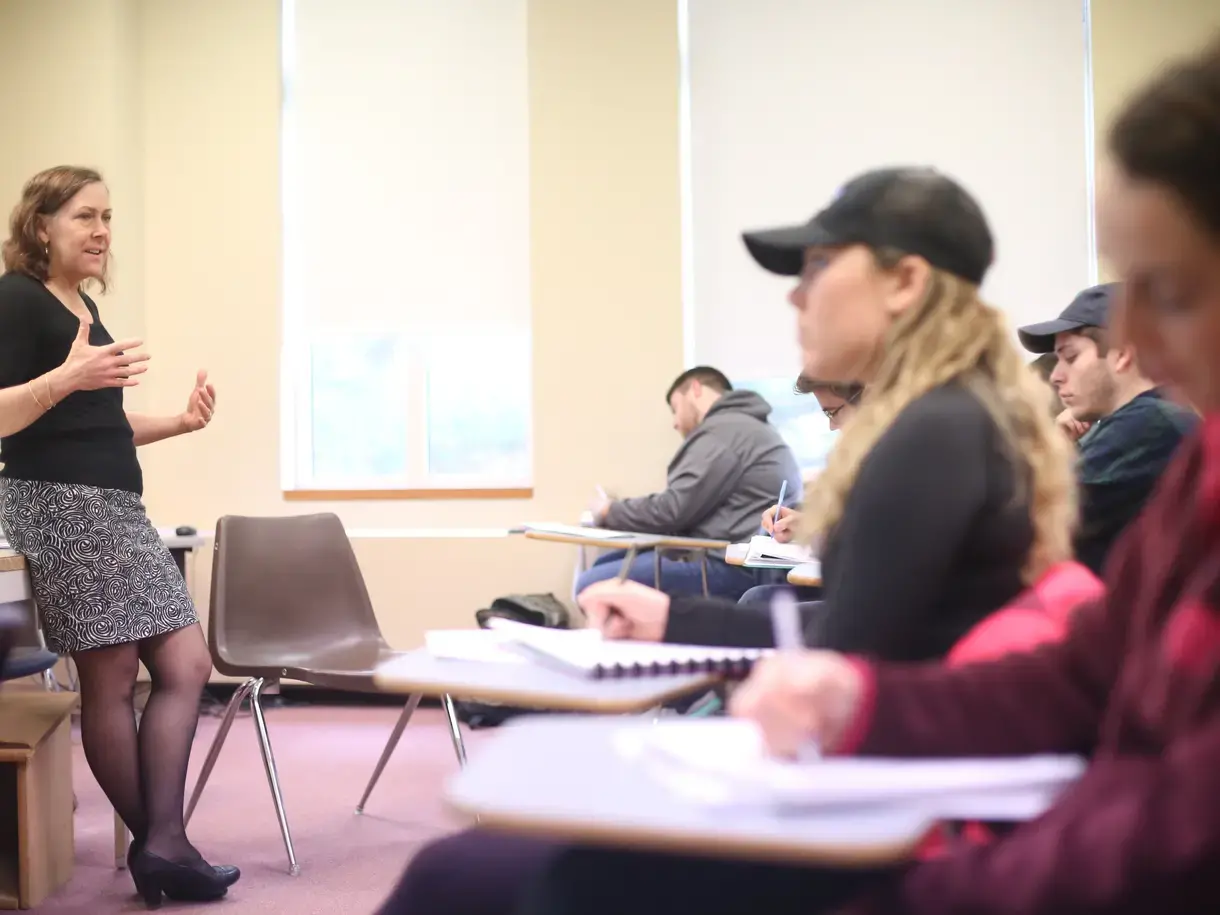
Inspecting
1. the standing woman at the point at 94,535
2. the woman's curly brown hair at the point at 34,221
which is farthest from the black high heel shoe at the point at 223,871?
the woman's curly brown hair at the point at 34,221

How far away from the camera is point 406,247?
5332 mm

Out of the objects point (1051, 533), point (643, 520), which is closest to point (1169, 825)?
point (1051, 533)

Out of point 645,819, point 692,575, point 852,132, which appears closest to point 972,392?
point 645,819

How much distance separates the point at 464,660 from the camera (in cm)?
134

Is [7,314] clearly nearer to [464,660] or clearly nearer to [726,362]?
[464,660]

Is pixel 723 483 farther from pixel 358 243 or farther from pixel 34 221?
pixel 34 221

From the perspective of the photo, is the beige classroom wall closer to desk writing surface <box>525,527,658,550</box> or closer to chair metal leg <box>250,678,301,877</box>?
desk writing surface <box>525,527,658,550</box>

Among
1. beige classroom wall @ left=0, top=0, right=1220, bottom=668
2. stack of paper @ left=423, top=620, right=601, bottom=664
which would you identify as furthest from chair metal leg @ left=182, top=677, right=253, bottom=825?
beige classroom wall @ left=0, top=0, right=1220, bottom=668

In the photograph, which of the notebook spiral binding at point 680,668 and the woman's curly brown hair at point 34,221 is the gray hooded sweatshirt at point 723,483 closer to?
the woman's curly brown hair at point 34,221

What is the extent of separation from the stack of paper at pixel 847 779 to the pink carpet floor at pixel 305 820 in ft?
4.63

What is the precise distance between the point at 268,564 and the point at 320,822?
0.72 m

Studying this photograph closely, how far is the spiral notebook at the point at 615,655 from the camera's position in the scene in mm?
1186

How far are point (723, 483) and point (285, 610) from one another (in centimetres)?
179

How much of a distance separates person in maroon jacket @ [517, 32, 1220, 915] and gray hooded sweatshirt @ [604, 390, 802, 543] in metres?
3.48
